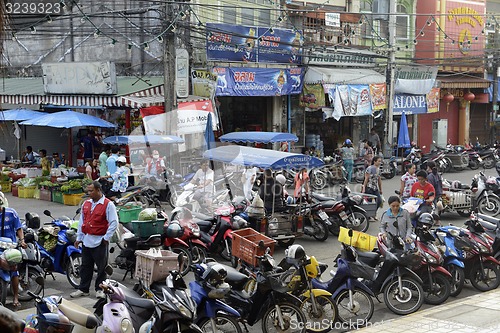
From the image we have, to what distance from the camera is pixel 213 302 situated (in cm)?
732

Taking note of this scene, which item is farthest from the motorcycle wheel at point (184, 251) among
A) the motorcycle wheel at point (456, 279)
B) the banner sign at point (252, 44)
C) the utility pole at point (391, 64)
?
the utility pole at point (391, 64)

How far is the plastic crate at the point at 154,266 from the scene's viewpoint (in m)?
7.75

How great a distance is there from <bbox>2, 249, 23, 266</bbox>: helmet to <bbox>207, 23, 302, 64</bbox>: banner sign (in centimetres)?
1412

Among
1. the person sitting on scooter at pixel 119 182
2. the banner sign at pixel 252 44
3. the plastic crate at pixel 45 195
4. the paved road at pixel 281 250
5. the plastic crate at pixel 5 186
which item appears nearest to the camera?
the paved road at pixel 281 250

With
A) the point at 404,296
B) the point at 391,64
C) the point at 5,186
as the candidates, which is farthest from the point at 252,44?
the point at 404,296

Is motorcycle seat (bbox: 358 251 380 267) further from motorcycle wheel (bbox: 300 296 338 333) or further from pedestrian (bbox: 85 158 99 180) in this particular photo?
pedestrian (bbox: 85 158 99 180)

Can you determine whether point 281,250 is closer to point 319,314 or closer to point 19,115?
point 319,314

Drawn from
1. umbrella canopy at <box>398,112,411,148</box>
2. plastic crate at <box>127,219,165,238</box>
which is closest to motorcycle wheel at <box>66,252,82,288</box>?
plastic crate at <box>127,219,165,238</box>

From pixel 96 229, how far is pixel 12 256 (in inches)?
46.5

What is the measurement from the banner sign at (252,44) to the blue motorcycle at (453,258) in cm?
1337

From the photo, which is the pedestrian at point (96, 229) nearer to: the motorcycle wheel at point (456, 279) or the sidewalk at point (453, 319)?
the sidewalk at point (453, 319)

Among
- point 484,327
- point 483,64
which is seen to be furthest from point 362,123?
point 484,327

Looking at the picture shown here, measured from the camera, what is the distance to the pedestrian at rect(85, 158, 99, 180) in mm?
19484

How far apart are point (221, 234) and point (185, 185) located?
4.26m
